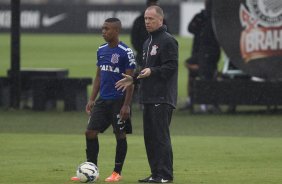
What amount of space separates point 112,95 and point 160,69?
0.96 metres

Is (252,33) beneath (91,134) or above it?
above

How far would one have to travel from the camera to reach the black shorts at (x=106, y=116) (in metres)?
12.7

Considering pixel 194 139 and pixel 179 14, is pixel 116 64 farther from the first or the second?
pixel 179 14

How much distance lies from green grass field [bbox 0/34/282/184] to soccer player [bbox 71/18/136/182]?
19.6 inches

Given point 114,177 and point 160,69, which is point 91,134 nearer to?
point 114,177

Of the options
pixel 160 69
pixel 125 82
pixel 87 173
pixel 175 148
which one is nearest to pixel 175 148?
pixel 175 148

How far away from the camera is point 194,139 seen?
59.0 ft

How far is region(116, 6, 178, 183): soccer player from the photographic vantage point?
1207 cm

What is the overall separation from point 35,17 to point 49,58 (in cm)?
1270

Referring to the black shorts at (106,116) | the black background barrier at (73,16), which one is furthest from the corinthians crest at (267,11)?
the black background barrier at (73,16)

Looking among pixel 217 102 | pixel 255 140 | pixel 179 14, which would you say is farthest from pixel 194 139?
pixel 179 14

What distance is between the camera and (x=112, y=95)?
12.7m

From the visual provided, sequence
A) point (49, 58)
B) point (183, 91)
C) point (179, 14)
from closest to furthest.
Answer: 1. point (183, 91)
2. point (49, 58)
3. point (179, 14)

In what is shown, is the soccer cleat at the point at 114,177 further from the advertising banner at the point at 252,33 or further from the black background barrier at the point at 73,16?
the black background barrier at the point at 73,16
